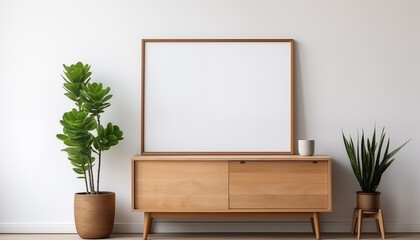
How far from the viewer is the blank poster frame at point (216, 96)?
4316 millimetres

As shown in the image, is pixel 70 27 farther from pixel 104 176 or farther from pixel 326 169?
pixel 326 169

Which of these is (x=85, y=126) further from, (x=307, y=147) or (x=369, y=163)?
(x=369, y=163)

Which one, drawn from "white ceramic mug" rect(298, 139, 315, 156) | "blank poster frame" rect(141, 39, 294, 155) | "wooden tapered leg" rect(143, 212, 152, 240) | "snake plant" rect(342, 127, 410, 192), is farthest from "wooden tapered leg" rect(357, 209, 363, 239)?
"wooden tapered leg" rect(143, 212, 152, 240)

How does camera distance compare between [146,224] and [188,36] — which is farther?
[188,36]

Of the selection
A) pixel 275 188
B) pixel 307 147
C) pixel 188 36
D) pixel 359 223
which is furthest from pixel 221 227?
pixel 188 36

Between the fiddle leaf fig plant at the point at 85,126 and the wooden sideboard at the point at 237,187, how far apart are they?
12.2 inches

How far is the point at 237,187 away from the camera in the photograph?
400 cm

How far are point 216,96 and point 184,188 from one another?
74cm

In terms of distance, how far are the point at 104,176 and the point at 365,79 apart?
200cm

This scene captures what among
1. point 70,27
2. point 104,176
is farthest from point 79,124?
point 70,27

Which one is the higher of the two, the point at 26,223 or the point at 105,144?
the point at 105,144

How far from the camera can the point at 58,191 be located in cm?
436

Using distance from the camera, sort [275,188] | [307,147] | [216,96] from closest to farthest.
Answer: [275,188], [307,147], [216,96]

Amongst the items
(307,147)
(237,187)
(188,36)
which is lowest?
(237,187)
